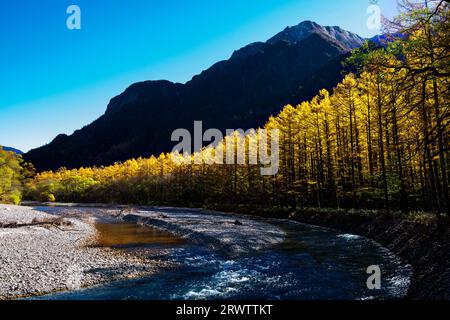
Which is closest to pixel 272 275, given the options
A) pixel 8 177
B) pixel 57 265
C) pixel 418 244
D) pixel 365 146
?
pixel 418 244

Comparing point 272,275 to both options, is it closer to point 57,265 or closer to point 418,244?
point 418,244

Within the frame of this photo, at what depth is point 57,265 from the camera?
60.4ft

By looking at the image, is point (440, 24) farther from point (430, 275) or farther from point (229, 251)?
point (229, 251)

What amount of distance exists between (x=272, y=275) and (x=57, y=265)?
12379 millimetres

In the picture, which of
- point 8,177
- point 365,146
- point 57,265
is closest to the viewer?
point 57,265

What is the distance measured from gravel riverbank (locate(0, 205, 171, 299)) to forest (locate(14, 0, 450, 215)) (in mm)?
15372

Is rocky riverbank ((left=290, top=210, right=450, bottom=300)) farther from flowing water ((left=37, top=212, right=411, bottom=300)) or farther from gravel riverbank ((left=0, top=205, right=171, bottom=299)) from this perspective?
gravel riverbank ((left=0, top=205, right=171, bottom=299))

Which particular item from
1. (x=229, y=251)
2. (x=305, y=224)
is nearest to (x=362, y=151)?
(x=305, y=224)

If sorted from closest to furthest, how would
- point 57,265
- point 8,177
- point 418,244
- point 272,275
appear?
point 272,275 → point 57,265 → point 418,244 → point 8,177

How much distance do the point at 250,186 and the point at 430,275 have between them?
4954 centimetres

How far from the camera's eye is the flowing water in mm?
13938
